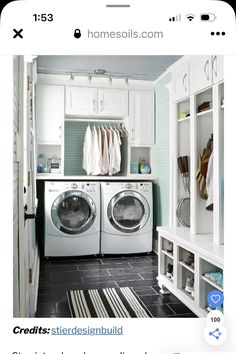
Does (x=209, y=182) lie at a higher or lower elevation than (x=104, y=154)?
lower

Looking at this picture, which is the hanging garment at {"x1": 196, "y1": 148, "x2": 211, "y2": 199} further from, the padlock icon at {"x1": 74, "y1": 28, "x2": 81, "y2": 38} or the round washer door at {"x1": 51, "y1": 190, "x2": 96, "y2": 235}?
the padlock icon at {"x1": 74, "y1": 28, "x2": 81, "y2": 38}

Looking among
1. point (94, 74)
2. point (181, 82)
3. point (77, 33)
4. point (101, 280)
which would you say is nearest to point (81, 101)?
point (94, 74)

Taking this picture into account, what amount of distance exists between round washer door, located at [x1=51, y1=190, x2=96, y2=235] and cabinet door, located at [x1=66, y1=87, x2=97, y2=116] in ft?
2.60

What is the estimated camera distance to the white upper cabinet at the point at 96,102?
3.17m

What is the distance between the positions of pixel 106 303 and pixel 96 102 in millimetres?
1956

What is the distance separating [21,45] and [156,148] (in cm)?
278

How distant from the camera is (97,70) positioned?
289 cm

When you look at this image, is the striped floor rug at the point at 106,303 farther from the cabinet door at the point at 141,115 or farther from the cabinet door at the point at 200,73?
the cabinet door at the point at 141,115

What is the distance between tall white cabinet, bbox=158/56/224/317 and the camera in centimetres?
163

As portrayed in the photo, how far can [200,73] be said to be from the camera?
6.08ft

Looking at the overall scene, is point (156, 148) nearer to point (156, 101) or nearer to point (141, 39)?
point (156, 101)

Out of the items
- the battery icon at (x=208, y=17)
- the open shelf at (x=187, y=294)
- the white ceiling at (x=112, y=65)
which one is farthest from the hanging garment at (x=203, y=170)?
the battery icon at (x=208, y=17)

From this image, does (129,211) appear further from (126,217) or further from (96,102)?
(96,102)

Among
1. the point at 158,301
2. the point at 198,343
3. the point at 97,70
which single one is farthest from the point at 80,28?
the point at 97,70
